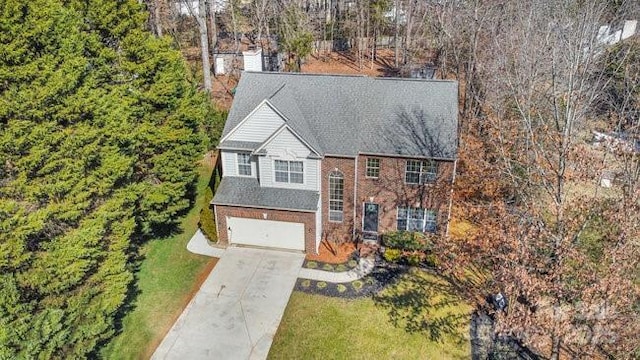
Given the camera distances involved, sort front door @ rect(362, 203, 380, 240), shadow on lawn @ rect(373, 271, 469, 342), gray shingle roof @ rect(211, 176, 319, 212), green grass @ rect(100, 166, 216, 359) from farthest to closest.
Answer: front door @ rect(362, 203, 380, 240)
gray shingle roof @ rect(211, 176, 319, 212)
shadow on lawn @ rect(373, 271, 469, 342)
green grass @ rect(100, 166, 216, 359)

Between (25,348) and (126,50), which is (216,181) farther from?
(25,348)

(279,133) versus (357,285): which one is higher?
(279,133)

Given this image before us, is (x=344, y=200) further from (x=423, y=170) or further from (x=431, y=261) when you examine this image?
(x=431, y=261)

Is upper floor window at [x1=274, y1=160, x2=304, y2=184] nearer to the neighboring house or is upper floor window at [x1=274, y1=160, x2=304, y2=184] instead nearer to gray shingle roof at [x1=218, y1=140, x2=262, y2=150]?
the neighboring house

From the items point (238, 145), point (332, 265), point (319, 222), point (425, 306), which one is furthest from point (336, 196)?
point (425, 306)

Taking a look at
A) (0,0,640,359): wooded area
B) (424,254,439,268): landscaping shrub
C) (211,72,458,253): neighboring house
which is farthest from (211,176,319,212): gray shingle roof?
(424,254,439,268): landscaping shrub

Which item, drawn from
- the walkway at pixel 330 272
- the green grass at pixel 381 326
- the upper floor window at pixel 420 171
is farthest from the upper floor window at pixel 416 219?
the green grass at pixel 381 326

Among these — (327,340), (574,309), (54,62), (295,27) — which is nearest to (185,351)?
(327,340)
